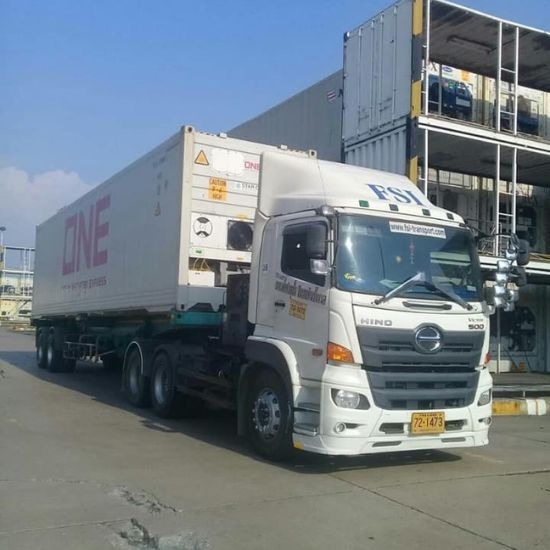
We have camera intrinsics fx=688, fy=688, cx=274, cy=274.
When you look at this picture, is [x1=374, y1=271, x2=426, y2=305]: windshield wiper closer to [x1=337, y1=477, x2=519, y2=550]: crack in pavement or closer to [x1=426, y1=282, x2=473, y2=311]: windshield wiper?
[x1=426, y1=282, x2=473, y2=311]: windshield wiper

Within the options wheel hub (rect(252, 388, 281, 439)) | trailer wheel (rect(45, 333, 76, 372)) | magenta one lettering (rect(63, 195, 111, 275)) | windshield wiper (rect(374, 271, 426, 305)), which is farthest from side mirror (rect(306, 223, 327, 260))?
trailer wheel (rect(45, 333, 76, 372))

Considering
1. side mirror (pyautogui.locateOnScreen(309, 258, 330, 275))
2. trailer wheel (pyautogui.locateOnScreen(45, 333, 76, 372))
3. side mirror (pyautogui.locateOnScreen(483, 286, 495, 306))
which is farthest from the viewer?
trailer wheel (pyautogui.locateOnScreen(45, 333, 76, 372))

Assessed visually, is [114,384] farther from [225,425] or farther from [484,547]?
[484,547]

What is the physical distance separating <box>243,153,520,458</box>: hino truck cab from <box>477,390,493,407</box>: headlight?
1 cm

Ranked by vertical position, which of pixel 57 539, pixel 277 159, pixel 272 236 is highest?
pixel 277 159

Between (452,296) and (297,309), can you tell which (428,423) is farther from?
(297,309)

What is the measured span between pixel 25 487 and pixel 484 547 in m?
4.08

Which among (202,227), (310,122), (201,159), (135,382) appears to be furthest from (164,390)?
(310,122)

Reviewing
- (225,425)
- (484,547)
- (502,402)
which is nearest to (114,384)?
(225,425)

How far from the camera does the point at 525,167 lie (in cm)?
1953

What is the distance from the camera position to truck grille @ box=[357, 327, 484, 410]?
22.4 feet

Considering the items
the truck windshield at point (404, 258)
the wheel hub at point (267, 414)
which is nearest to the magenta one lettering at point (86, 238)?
the wheel hub at point (267, 414)

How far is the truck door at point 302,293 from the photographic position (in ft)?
22.9

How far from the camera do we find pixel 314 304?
709 centimetres
